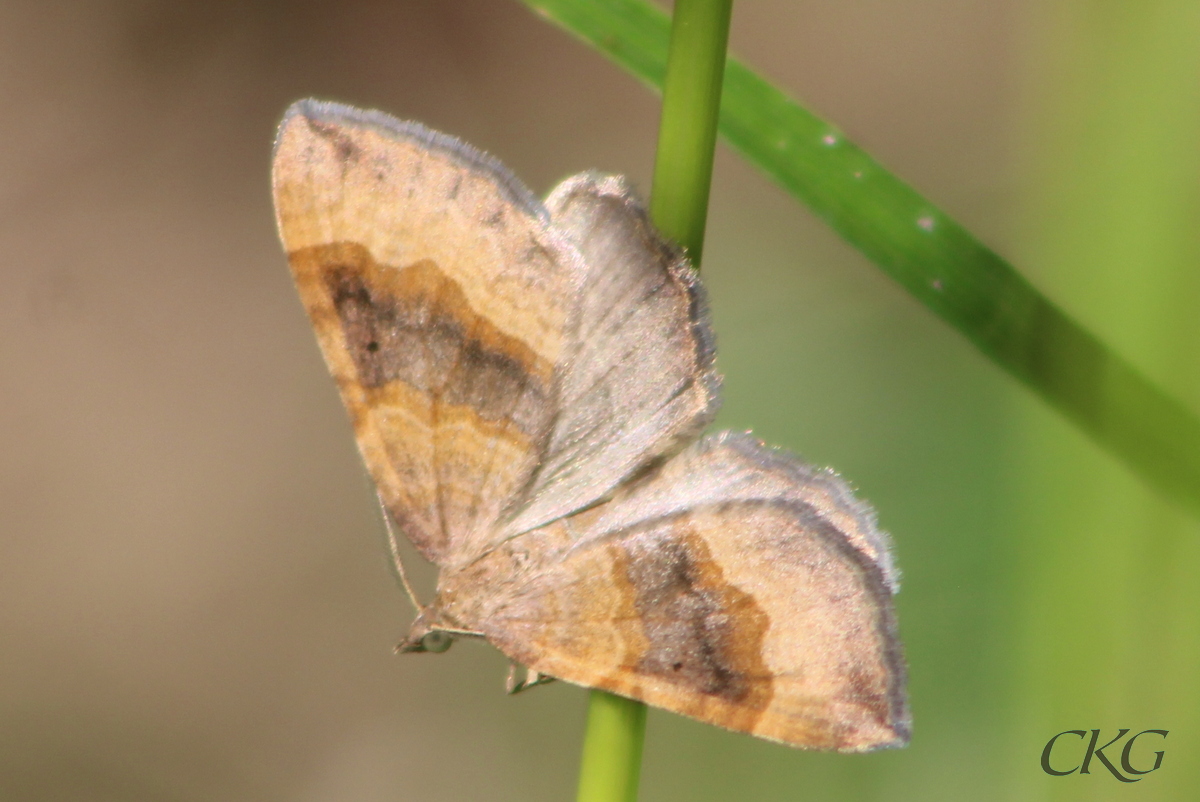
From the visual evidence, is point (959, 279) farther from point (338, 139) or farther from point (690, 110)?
point (338, 139)

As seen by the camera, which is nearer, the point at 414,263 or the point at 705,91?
the point at 705,91

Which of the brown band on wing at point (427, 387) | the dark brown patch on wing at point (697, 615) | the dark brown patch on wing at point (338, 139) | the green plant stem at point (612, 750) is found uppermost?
the dark brown patch on wing at point (338, 139)

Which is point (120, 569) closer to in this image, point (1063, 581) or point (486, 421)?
point (486, 421)

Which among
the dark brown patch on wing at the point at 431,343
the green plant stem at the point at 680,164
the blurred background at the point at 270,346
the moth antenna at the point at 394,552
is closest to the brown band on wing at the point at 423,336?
the dark brown patch on wing at the point at 431,343

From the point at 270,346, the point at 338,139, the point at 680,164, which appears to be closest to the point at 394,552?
the point at 338,139

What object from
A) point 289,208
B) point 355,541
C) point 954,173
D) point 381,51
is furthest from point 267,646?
point 954,173

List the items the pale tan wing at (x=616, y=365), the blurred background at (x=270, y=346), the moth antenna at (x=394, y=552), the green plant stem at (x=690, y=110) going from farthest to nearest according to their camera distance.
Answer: the blurred background at (x=270, y=346) → the moth antenna at (x=394, y=552) → the pale tan wing at (x=616, y=365) → the green plant stem at (x=690, y=110)

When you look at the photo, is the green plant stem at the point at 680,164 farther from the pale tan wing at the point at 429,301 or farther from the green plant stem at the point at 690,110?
the pale tan wing at the point at 429,301

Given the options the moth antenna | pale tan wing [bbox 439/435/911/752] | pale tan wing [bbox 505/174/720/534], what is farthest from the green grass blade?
the moth antenna
